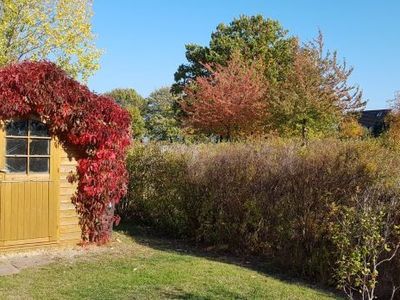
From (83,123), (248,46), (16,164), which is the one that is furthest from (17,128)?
(248,46)

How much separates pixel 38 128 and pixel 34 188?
43.0 inches

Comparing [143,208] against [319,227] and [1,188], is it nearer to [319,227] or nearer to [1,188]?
[1,188]

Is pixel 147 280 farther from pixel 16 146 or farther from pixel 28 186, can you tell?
pixel 16 146

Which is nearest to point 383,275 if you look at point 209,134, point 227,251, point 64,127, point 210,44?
point 227,251

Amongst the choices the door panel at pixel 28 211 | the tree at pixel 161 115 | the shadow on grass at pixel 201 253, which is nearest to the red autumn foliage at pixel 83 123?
the door panel at pixel 28 211

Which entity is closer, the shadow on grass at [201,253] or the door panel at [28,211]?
the shadow on grass at [201,253]

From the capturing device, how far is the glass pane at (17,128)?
830cm

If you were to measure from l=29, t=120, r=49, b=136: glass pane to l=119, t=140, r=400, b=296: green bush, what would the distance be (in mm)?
3003

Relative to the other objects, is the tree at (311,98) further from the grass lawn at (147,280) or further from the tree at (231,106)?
the grass lawn at (147,280)

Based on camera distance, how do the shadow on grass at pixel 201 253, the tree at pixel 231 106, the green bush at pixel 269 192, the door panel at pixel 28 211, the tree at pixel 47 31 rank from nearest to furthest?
1. the green bush at pixel 269 192
2. the shadow on grass at pixel 201 253
3. the door panel at pixel 28 211
4. the tree at pixel 47 31
5. the tree at pixel 231 106

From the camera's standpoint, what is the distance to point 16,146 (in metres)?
8.38

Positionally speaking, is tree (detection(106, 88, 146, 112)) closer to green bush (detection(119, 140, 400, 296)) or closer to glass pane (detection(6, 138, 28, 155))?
green bush (detection(119, 140, 400, 296))

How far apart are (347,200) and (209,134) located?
926 inches

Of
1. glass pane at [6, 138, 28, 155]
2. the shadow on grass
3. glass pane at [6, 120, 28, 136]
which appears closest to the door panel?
glass pane at [6, 138, 28, 155]
